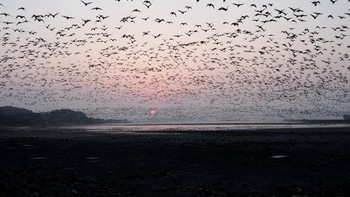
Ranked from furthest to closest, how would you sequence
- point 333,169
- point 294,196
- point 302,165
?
point 302,165, point 333,169, point 294,196

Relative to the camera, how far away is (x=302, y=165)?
90.6 ft

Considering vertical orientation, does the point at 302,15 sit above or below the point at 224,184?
above

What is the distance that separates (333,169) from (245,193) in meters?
9.05

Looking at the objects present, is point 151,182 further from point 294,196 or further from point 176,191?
point 294,196

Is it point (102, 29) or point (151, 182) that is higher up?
point (102, 29)

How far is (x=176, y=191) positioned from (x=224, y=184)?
116 inches

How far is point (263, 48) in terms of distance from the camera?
51.3 metres

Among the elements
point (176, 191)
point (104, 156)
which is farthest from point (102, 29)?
point (176, 191)

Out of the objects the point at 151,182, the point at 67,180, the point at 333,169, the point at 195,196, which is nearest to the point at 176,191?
the point at 195,196

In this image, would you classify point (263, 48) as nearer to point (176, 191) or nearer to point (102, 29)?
point (102, 29)

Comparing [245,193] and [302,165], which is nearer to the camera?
[245,193]

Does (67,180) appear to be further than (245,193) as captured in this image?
Yes

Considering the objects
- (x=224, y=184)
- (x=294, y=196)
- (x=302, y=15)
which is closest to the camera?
(x=294, y=196)

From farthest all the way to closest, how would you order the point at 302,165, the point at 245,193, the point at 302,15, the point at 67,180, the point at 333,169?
the point at 302,15 < the point at 302,165 < the point at 333,169 < the point at 67,180 < the point at 245,193
